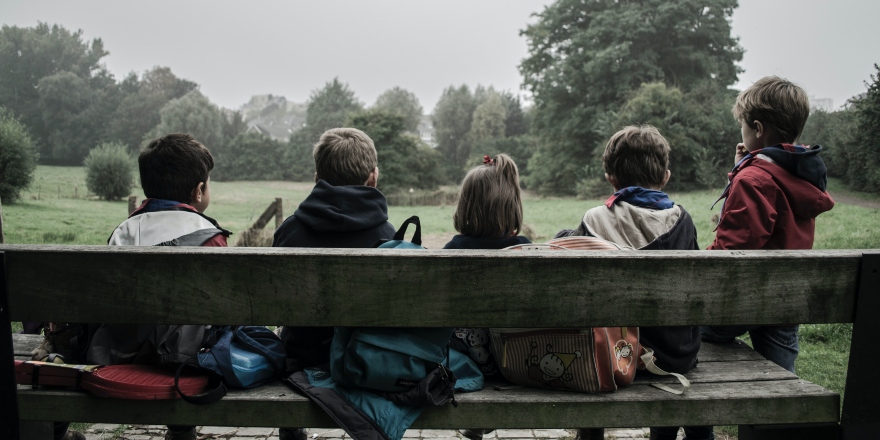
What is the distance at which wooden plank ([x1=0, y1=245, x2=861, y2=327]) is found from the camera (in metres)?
1.60

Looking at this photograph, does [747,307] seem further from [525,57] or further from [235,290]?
[525,57]

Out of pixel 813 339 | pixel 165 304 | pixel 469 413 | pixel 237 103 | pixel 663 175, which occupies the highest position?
pixel 237 103

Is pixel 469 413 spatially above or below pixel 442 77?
below

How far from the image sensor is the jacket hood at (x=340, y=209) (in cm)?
241

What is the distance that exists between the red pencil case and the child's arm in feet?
6.40

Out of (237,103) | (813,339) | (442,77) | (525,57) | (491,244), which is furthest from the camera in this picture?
(525,57)

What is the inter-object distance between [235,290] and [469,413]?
0.75 m

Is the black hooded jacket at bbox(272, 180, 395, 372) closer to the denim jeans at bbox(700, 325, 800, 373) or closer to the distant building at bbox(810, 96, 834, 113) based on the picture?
the denim jeans at bbox(700, 325, 800, 373)

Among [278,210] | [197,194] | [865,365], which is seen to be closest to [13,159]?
[197,194]

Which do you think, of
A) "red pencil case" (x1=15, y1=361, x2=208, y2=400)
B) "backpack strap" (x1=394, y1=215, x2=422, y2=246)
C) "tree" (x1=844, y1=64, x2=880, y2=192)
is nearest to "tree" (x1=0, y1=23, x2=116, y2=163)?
"red pencil case" (x1=15, y1=361, x2=208, y2=400)

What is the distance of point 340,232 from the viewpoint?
246 cm

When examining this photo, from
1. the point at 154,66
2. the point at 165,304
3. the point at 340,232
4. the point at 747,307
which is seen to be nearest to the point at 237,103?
the point at 154,66

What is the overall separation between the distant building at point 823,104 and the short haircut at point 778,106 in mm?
4448

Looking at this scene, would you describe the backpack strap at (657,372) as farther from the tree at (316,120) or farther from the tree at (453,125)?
the tree at (453,125)
